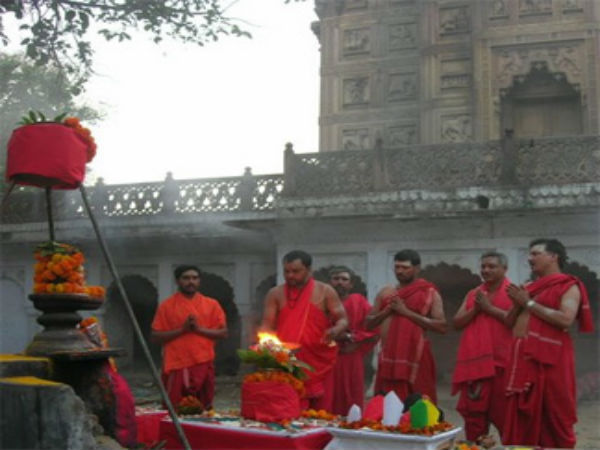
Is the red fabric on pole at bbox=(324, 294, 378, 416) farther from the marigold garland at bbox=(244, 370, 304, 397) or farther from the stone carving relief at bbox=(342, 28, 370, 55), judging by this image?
the stone carving relief at bbox=(342, 28, 370, 55)

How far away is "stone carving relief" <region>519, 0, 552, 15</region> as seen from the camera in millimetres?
15703

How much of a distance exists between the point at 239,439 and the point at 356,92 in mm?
13311

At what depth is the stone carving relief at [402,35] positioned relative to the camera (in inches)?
682

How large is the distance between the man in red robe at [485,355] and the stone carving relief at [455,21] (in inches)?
432

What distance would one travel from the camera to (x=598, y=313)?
14.2 meters

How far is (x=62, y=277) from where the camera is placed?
550 cm

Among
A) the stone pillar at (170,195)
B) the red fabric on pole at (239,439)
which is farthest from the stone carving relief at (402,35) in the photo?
the red fabric on pole at (239,439)

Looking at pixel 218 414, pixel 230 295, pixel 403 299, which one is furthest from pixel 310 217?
pixel 218 414

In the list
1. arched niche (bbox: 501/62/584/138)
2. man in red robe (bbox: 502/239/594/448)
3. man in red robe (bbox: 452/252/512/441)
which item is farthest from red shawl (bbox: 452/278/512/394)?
arched niche (bbox: 501/62/584/138)

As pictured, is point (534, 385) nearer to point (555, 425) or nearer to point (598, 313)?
point (555, 425)

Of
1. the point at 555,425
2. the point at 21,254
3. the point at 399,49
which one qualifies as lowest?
the point at 555,425

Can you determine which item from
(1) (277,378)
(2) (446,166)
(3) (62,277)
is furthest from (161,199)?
(1) (277,378)

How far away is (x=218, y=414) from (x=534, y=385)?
2273mm

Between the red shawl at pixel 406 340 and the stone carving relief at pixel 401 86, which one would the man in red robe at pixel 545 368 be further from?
the stone carving relief at pixel 401 86
